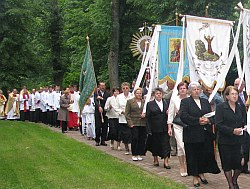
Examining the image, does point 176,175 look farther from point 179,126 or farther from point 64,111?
point 64,111

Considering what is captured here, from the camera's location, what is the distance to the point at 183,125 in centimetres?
936

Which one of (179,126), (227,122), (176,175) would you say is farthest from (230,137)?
(176,175)

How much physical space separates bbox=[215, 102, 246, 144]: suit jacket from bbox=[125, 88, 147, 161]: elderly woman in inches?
168

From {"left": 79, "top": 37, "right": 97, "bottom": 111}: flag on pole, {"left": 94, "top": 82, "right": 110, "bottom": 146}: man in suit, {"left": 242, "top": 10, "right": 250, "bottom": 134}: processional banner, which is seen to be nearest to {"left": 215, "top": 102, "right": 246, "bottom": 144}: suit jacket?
{"left": 242, "top": 10, "right": 250, "bottom": 134}: processional banner

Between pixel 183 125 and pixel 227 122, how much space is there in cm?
119

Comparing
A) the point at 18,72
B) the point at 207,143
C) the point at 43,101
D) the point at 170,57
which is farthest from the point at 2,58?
the point at 207,143

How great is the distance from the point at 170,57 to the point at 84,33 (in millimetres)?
19885

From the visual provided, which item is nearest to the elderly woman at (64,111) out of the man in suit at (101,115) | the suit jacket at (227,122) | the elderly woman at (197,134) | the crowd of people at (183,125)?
the crowd of people at (183,125)

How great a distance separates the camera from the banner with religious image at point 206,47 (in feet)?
38.2

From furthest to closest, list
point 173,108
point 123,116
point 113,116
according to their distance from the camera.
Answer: point 113,116
point 123,116
point 173,108

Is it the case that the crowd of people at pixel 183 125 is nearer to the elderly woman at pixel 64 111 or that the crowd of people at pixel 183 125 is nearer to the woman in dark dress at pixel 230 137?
the woman in dark dress at pixel 230 137

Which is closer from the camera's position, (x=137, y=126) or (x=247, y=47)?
(x=247, y=47)

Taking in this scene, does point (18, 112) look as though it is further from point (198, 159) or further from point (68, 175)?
point (198, 159)

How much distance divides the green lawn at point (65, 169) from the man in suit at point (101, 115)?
0.70 m
